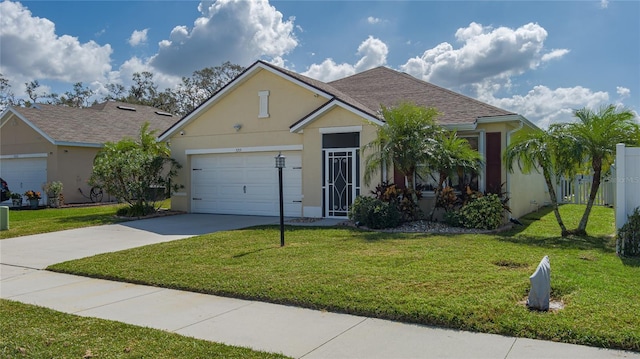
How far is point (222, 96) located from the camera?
684 inches

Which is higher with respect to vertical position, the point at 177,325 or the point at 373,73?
the point at 373,73

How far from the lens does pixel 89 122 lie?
25297 mm

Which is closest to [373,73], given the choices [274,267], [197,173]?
[197,173]

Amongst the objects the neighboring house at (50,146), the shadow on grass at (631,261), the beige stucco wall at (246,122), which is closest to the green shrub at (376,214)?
the beige stucco wall at (246,122)

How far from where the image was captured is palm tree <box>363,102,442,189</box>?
481 inches

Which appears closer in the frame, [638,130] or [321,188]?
[638,130]

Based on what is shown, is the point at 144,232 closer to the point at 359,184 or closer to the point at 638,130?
the point at 359,184

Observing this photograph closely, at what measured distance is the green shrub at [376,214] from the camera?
1221 cm

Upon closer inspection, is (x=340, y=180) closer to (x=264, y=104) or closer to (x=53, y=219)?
(x=264, y=104)

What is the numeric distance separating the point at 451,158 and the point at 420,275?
20.1 feet

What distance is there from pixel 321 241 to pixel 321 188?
16.4 ft

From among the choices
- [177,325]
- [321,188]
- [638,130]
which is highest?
[638,130]

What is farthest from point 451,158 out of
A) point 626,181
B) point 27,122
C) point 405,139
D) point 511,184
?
point 27,122

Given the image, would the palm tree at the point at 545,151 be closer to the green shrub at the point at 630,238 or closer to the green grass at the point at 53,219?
the green shrub at the point at 630,238
